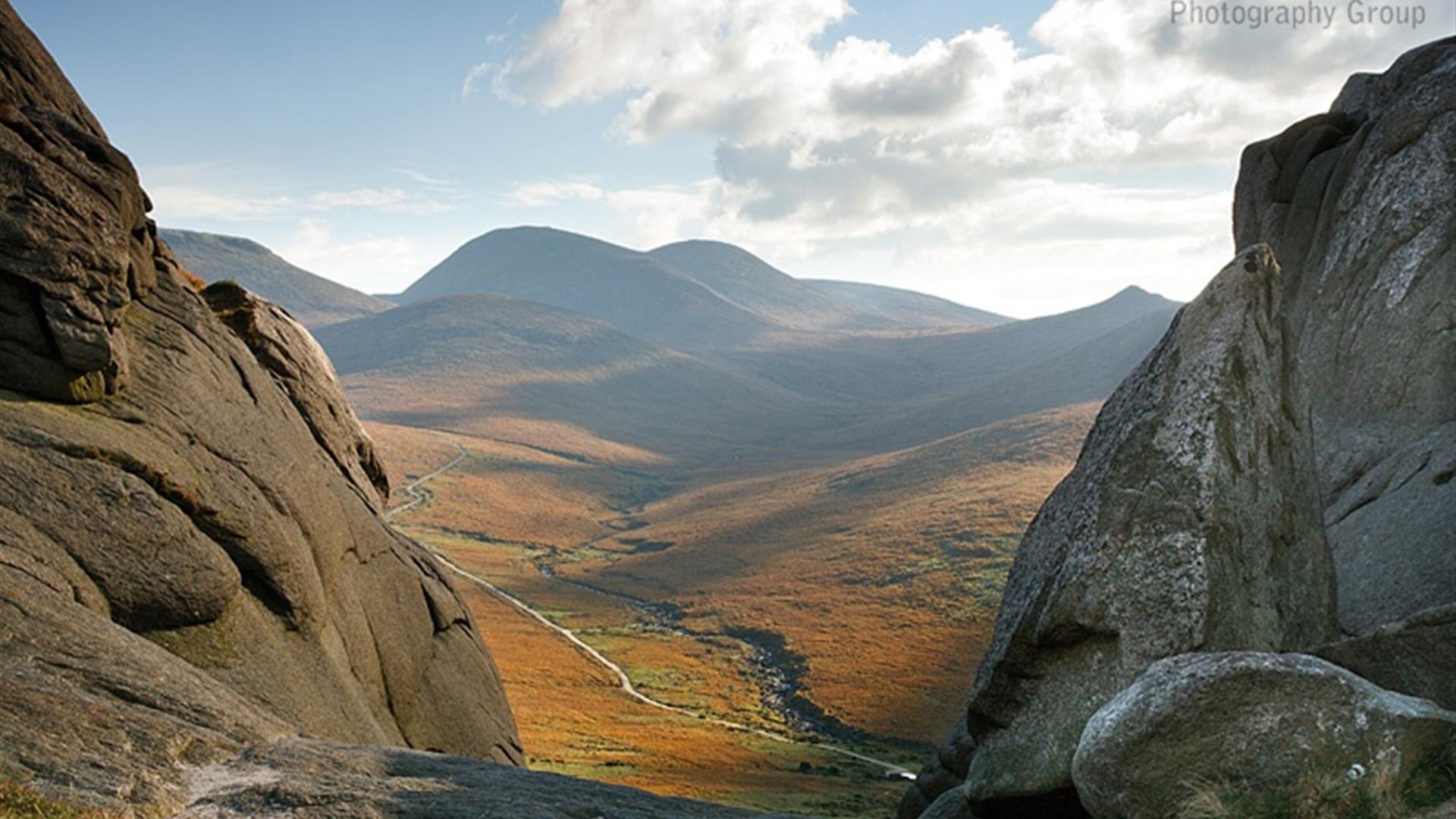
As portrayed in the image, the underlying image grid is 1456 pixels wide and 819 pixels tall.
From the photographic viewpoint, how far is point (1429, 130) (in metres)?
31.3

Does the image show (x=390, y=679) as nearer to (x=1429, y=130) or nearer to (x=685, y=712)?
(x=1429, y=130)

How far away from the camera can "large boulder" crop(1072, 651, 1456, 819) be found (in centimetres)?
1318

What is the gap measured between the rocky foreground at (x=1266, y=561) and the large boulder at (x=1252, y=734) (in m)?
0.03

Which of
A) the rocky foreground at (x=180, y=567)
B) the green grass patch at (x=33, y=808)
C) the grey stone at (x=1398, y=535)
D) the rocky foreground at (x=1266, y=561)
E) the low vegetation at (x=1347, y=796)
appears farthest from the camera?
the grey stone at (x=1398, y=535)

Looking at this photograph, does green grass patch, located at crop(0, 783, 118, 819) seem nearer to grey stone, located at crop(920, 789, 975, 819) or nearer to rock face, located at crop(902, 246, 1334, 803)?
rock face, located at crop(902, 246, 1334, 803)

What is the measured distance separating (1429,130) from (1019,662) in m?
23.9

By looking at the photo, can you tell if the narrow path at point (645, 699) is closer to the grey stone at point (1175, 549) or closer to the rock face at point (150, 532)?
the rock face at point (150, 532)

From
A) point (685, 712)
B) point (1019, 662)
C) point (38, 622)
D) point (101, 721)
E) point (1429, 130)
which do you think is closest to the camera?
point (101, 721)

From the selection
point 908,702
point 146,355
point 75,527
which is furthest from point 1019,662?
point 908,702

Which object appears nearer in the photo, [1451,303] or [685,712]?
[1451,303]

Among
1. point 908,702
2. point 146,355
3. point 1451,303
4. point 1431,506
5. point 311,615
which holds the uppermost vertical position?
point 1451,303

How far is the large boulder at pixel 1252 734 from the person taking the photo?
1318cm

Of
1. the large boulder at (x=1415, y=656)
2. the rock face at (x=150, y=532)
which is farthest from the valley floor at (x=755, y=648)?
the large boulder at (x=1415, y=656)

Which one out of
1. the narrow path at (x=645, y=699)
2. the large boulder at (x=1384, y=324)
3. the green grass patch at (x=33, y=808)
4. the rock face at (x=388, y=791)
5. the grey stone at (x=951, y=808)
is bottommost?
the narrow path at (x=645, y=699)
